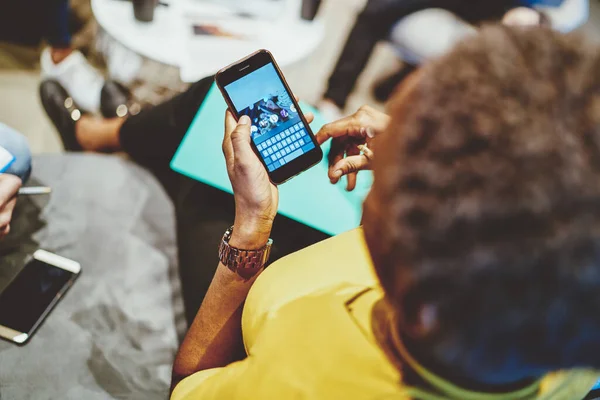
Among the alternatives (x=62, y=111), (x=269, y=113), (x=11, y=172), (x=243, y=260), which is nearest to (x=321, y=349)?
(x=243, y=260)

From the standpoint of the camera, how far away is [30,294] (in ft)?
2.80

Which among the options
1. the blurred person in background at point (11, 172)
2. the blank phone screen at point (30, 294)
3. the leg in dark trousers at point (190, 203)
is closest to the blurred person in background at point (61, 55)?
the leg in dark trousers at point (190, 203)

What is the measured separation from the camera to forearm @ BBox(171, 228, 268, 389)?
74cm

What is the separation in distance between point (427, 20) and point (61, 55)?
46.9 inches

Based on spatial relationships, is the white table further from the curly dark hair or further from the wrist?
the curly dark hair

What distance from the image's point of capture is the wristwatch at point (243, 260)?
73cm

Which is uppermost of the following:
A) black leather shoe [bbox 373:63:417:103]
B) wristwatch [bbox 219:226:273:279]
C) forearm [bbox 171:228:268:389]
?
wristwatch [bbox 219:226:273:279]

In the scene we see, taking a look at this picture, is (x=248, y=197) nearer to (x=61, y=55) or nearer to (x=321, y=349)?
(x=321, y=349)

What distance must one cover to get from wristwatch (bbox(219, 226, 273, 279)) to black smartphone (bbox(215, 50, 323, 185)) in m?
0.16

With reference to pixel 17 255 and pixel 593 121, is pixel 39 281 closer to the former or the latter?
pixel 17 255

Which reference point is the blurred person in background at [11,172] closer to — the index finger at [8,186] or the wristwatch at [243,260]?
the index finger at [8,186]

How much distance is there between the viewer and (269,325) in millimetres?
577

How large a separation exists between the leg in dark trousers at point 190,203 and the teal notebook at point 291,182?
3 centimetres

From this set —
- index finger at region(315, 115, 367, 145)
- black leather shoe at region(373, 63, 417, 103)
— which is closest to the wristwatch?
index finger at region(315, 115, 367, 145)
